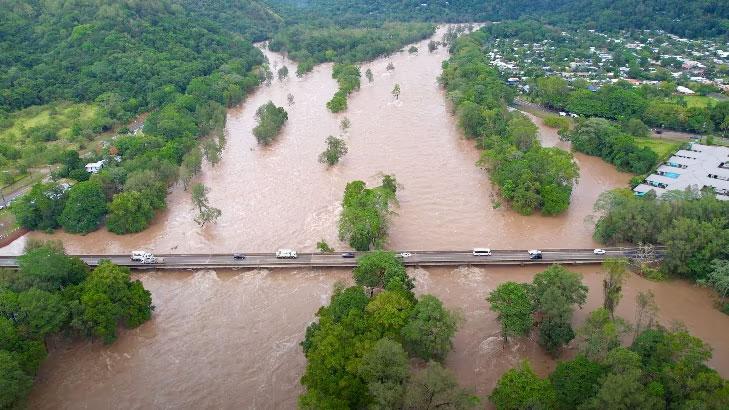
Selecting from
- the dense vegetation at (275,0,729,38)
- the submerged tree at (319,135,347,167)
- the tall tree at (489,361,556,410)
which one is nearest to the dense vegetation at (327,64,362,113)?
the submerged tree at (319,135,347,167)

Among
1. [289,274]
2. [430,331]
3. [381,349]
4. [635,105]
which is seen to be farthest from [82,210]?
[635,105]

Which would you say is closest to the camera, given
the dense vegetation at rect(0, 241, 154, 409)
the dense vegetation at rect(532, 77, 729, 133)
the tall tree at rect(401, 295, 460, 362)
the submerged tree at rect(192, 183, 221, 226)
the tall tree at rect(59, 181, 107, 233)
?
the dense vegetation at rect(0, 241, 154, 409)

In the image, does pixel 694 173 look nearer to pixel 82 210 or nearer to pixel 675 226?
pixel 675 226

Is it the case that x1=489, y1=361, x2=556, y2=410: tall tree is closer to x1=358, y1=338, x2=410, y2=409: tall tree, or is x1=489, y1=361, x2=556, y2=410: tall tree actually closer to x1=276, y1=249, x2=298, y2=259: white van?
x1=358, y1=338, x2=410, y2=409: tall tree

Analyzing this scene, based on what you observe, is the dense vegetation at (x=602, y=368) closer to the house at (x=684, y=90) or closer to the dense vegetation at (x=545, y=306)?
the dense vegetation at (x=545, y=306)

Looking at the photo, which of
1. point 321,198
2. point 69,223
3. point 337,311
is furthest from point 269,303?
point 69,223
